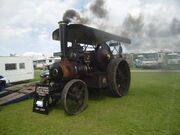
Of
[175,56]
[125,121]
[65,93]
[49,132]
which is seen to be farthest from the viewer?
[175,56]

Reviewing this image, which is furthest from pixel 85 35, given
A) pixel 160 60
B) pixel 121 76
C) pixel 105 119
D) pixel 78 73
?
pixel 160 60

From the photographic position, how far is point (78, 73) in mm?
4715

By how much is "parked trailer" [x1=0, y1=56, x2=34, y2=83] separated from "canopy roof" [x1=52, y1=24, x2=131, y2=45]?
5882mm

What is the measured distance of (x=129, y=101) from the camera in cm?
504

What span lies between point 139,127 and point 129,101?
1848 millimetres

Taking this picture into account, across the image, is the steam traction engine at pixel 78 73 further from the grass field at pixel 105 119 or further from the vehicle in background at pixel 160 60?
the vehicle in background at pixel 160 60

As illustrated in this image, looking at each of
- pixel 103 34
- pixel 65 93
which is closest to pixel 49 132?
pixel 65 93

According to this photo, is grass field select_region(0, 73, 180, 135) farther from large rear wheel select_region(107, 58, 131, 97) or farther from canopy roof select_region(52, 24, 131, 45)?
canopy roof select_region(52, 24, 131, 45)

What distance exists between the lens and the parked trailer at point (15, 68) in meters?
10.1

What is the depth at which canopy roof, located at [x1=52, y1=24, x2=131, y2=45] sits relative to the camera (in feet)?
15.8

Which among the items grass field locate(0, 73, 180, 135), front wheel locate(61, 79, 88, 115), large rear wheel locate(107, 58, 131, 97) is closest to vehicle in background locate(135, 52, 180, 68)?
large rear wheel locate(107, 58, 131, 97)

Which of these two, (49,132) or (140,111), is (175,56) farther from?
(49,132)

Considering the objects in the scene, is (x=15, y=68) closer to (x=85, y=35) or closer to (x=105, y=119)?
(x=85, y=35)

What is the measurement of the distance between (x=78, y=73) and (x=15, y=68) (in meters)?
7.55
